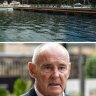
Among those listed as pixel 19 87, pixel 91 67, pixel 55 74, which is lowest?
pixel 91 67

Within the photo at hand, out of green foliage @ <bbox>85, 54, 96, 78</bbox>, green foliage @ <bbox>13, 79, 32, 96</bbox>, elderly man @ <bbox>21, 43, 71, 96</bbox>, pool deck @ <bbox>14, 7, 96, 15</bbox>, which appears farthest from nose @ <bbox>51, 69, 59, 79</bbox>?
green foliage @ <bbox>85, 54, 96, 78</bbox>

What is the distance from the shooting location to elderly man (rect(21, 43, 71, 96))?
492mm

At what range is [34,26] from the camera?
1.03 metres

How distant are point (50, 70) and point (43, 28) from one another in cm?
54

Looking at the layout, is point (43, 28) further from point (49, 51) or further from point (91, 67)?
point (91, 67)

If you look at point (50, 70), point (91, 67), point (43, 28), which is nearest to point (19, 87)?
point (43, 28)

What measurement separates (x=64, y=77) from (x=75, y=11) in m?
0.61

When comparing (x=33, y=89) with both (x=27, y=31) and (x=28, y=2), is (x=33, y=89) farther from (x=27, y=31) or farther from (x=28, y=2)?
(x=28, y=2)

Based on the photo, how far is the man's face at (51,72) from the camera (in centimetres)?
49

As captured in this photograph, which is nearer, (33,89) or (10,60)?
(33,89)

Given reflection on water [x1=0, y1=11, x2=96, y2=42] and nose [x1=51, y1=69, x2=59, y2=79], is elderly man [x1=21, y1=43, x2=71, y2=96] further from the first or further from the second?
reflection on water [x1=0, y1=11, x2=96, y2=42]

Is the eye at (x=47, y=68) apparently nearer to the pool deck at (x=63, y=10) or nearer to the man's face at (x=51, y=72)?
the man's face at (x=51, y=72)

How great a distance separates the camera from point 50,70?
0.50 metres

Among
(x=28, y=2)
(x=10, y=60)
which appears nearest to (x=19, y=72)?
(x=10, y=60)
